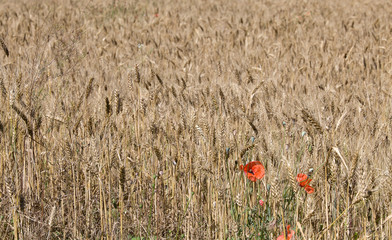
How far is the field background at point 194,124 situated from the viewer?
1.32 m

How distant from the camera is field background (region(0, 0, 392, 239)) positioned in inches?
51.9

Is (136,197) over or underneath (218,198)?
underneath

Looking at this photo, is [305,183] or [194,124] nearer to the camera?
[305,183]

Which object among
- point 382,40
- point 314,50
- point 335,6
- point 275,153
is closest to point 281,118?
point 275,153

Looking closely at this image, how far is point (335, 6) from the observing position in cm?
784

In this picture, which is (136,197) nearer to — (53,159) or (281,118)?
(53,159)

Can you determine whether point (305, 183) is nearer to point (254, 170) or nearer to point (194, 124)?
point (254, 170)

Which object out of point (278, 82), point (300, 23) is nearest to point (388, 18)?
point (300, 23)

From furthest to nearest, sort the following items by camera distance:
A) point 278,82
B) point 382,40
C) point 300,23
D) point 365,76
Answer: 1. point 300,23
2. point 382,40
3. point 365,76
4. point 278,82

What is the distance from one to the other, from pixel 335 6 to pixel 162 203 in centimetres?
729

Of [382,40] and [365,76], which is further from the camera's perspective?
[382,40]

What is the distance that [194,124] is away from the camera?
5.01 ft

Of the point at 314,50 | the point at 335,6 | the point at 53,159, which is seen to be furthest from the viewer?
the point at 335,6

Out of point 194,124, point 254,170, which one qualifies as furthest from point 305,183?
point 194,124
